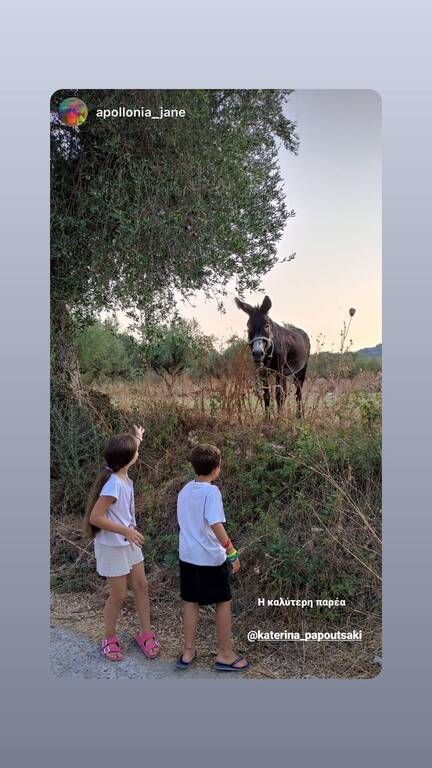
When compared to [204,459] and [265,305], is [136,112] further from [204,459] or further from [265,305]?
[204,459]

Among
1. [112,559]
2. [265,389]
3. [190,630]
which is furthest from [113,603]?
[265,389]

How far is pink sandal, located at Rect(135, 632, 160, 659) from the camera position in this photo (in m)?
4.83

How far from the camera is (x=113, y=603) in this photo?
4.86 meters

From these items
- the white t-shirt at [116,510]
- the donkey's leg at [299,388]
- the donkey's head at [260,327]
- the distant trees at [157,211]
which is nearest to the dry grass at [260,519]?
the donkey's leg at [299,388]

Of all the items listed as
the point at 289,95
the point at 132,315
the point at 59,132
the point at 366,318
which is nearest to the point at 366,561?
the point at 366,318

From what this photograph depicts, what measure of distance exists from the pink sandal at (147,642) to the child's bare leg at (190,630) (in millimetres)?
199

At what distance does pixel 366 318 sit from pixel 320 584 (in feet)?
5.70

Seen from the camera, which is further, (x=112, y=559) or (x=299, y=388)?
(x=299, y=388)

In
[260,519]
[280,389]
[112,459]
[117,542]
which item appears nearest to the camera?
[117,542]

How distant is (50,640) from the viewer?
482cm

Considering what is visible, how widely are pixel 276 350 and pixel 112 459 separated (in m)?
1.37

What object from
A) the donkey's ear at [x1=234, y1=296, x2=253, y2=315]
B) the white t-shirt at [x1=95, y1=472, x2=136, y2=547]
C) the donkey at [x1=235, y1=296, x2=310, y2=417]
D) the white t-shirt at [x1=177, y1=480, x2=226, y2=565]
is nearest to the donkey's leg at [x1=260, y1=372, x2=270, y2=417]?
the donkey at [x1=235, y1=296, x2=310, y2=417]

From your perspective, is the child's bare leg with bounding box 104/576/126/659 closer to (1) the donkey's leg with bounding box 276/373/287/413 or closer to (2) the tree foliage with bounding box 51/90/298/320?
(1) the donkey's leg with bounding box 276/373/287/413

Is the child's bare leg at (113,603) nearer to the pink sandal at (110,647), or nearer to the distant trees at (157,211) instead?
the pink sandal at (110,647)
